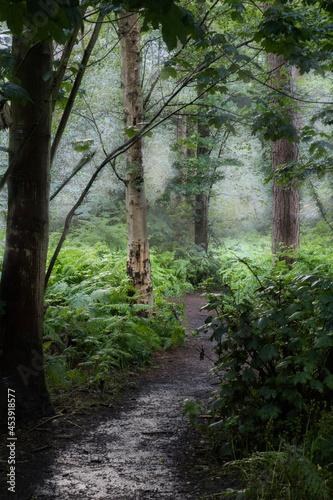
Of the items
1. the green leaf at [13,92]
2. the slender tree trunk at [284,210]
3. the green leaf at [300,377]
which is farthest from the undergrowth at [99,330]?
the slender tree trunk at [284,210]

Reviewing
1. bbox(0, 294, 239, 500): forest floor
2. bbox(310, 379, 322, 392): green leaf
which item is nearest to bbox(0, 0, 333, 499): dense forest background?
bbox(310, 379, 322, 392): green leaf

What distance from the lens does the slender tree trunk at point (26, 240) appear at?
11.7 feet

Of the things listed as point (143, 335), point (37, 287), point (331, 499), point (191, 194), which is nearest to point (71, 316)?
point (143, 335)

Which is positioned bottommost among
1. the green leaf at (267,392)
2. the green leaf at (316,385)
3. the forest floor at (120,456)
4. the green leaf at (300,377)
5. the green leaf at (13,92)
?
the forest floor at (120,456)

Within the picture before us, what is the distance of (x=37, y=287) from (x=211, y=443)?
193cm

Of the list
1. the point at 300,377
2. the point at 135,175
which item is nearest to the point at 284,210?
the point at 135,175

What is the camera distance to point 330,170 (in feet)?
17.4

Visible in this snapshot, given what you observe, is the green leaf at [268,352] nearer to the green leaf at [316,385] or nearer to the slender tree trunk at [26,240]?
the green leaf at [316,385]

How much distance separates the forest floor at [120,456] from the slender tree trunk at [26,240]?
47 centimetres

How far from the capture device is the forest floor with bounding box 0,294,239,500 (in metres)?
2.70

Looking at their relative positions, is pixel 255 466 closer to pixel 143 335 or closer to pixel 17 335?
pixel 17 335

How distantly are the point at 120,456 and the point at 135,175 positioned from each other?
5.12 m

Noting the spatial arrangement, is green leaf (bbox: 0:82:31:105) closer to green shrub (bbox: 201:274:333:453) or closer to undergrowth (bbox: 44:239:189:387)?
green shrub (bbox: 201:274:333:453)

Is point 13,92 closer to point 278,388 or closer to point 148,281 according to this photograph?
point 278,388
